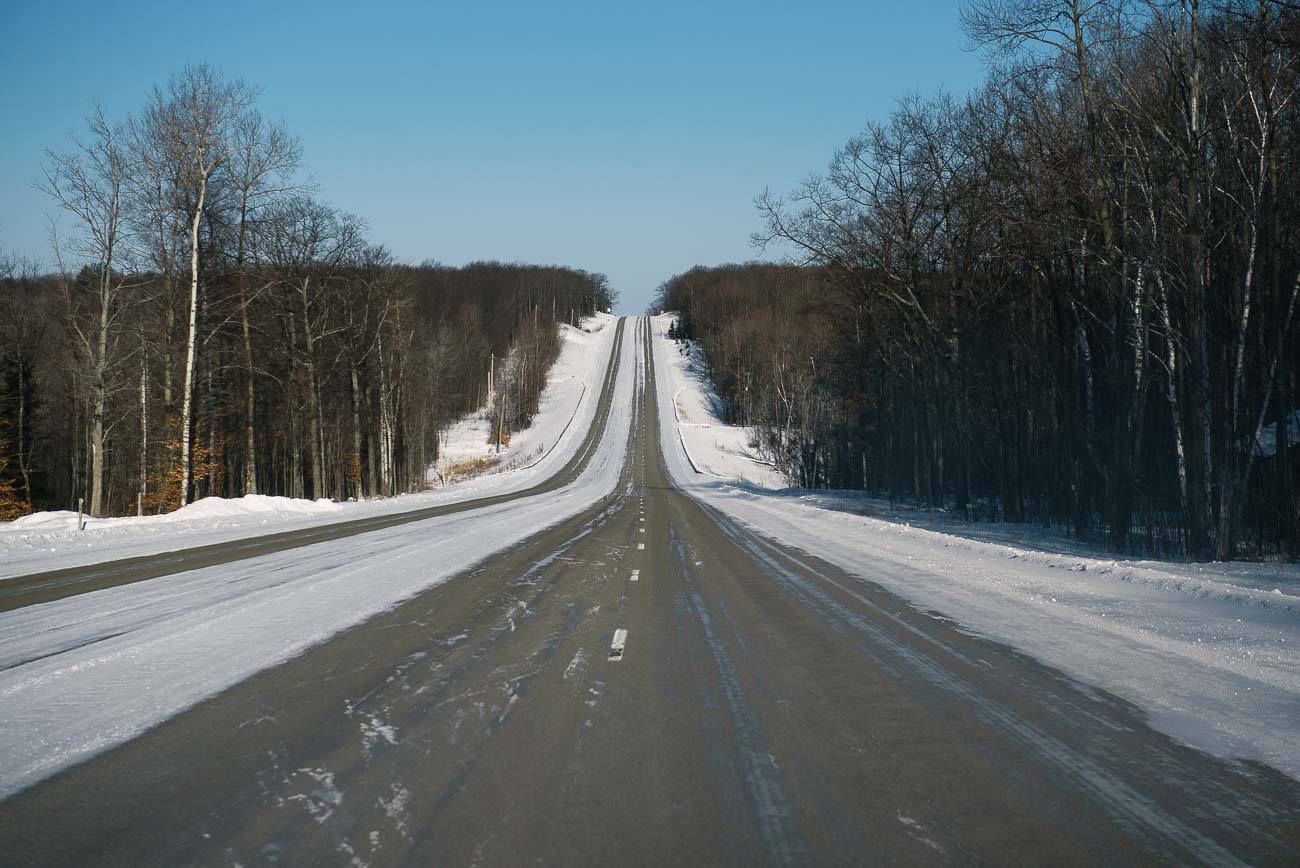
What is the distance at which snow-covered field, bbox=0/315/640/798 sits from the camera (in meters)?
5.06

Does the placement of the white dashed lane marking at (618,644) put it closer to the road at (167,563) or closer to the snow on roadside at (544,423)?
the road at (167,563)

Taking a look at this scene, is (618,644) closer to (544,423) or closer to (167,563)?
(167,563)

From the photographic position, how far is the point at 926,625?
27.1 ft

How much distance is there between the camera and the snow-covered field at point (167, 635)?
5.06 m

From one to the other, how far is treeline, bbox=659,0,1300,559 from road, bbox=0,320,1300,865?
1076 centimetres

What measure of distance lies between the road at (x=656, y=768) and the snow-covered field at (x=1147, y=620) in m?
0.43

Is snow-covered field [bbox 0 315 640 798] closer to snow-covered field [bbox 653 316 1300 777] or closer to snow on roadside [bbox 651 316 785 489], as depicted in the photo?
snow-covered field [bbox 653 316 1300 777]

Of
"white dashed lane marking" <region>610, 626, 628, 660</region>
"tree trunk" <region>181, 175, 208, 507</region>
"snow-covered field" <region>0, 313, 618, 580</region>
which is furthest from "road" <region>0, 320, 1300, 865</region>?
"tree trunk" <region>181, 175, 208, 507</region>

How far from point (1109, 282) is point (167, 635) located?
1951 centimetres

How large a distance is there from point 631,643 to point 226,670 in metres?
3.43

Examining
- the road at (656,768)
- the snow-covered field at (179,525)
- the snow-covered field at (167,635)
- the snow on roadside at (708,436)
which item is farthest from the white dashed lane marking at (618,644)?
the snow on roadside at (708,436)

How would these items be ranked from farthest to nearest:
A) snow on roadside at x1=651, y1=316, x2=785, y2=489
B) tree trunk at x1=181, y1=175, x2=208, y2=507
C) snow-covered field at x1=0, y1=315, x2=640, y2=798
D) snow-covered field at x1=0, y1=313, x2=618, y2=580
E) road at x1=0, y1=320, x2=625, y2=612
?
snow on roadside at x1=651, y1=316, x2=785, y2=489 < tree trunk at x1=181, y1=175, x2=208, y2=507 < snow-covered field at x1=0, y1=313, x2=618, y2=580 < road at x1=0, y1=320, x2=625, y2=612 < snow-covered field at x1=0, y1=315, x2=640, y2=798

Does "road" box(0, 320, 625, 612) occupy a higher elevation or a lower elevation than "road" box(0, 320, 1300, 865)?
lower

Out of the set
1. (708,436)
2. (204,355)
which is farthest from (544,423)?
(204,355)
